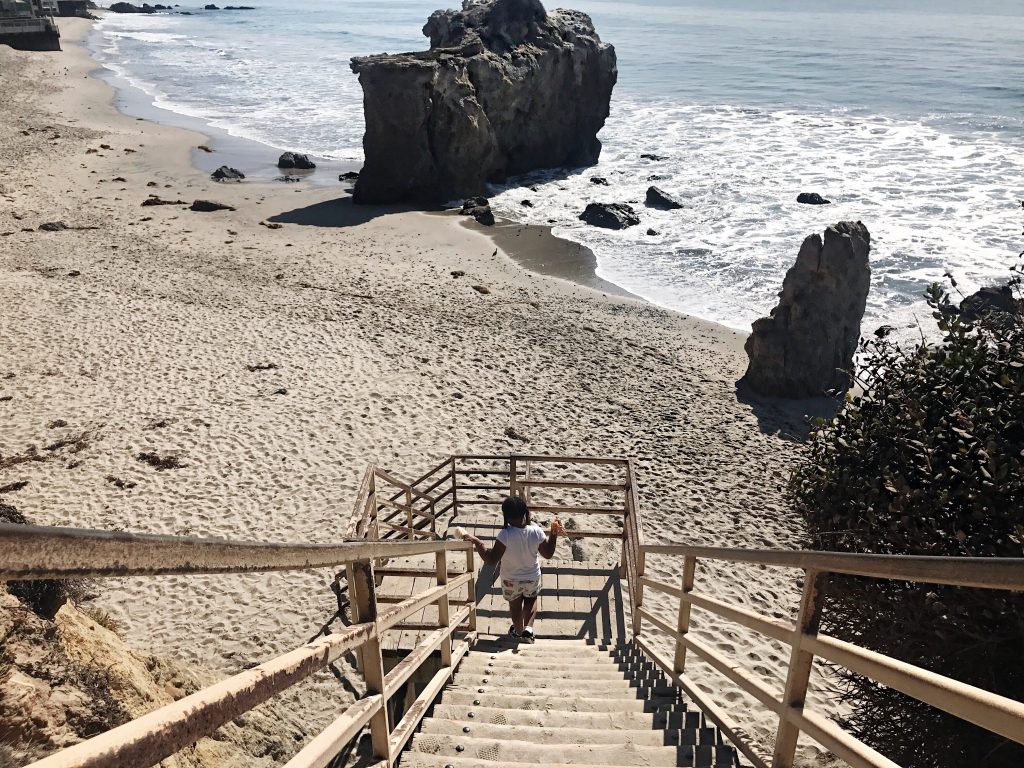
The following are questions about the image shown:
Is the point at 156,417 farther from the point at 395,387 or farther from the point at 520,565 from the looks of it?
the point at 520,565

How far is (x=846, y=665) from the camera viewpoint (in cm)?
234

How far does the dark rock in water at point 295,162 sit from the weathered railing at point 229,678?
32158 mm

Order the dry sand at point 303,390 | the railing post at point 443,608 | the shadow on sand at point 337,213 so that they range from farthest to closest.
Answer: the shadow on sand at point 337,213 → the dry sand at point 303,390 → the railing post at point 443,608

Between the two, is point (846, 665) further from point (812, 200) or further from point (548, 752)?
point (812, 200)

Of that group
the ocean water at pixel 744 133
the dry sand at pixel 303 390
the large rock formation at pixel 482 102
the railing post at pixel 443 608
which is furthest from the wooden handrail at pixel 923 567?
the large rock formation at pixel 482 102

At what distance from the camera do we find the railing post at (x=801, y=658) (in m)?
2.57

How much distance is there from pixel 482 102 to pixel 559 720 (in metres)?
28.8

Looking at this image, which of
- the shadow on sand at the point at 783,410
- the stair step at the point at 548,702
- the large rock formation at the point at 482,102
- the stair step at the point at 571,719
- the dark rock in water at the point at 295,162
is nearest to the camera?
the stair step at the point at 571,719

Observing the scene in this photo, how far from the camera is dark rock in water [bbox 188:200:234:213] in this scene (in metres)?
24.9

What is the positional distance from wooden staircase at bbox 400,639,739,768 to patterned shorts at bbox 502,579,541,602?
65cm

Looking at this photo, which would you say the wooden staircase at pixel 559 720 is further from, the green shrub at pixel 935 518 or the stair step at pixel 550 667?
the green shrub at pixel 935 518

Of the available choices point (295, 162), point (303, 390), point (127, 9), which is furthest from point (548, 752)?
point (127, 9)

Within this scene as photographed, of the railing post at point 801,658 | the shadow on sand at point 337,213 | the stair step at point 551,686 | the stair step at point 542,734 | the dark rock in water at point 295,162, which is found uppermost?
the dark rock in water at point 295,162

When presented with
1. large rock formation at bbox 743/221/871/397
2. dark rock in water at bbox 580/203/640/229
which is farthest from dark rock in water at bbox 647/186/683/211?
large rock formation at bbox 743/221/871/397
